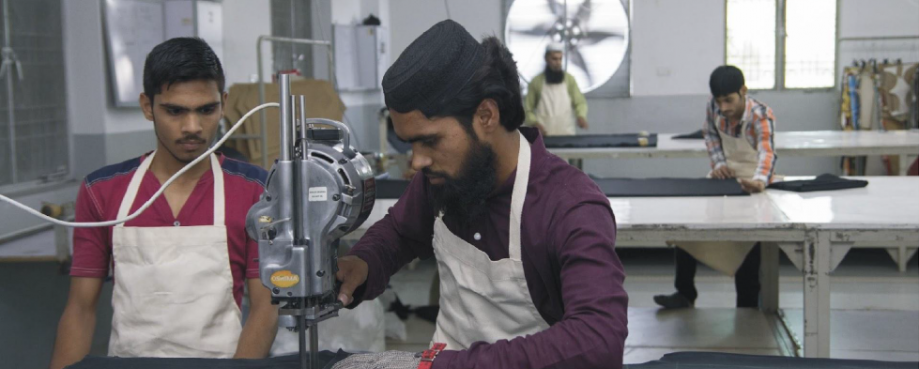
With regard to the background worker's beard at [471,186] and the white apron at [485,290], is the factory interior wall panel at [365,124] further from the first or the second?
the background worker's beard at [471,186]

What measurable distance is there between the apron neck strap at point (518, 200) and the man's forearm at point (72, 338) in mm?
967

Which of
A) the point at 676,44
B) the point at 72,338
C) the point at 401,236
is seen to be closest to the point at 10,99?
the point at 72,338

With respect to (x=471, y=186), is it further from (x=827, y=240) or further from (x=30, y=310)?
(x=30, y=310)

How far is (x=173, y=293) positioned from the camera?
182 centimetres

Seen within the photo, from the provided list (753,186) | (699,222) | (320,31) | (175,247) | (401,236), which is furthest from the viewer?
(320,31)

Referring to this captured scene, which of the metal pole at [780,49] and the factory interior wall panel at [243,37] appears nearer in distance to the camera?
the factory interior wall panel at [243,37]

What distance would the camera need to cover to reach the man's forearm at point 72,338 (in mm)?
1799

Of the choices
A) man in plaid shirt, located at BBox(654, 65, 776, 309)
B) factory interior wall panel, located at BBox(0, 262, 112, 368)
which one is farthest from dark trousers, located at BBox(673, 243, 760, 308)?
factory interior wall panel, located at BBox(0, 262, 112, 368)

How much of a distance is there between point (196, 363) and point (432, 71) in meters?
0.65

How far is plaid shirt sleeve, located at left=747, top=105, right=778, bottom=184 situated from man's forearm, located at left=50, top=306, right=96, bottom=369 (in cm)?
266

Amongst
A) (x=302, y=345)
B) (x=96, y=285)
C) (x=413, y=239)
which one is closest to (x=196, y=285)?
(x=96, y=285)

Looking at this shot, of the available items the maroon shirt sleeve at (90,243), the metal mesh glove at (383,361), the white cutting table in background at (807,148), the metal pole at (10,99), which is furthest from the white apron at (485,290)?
the white cutting table in background at (807,148)

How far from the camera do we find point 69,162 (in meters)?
4.02

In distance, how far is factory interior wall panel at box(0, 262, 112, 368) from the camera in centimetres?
289
